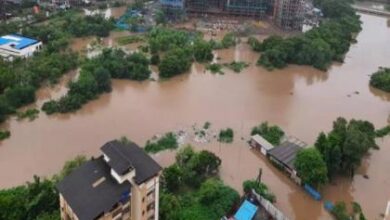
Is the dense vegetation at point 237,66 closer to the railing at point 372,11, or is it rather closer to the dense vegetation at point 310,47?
the dense vegetation at point 310,47

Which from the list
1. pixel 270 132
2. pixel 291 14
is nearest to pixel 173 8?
pixel 291 14

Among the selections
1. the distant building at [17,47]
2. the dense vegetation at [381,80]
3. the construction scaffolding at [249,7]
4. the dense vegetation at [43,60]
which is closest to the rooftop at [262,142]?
the dense vegetation at [43,60]

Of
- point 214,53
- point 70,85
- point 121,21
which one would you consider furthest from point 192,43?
point 70,85

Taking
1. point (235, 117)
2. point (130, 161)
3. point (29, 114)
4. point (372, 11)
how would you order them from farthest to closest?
point (372, 11) < point (235, 117) < point (29, 114) < point (130, 161)

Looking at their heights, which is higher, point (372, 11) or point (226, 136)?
point (372, 11)

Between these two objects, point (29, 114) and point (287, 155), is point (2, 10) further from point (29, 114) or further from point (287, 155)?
point (287, 155)
